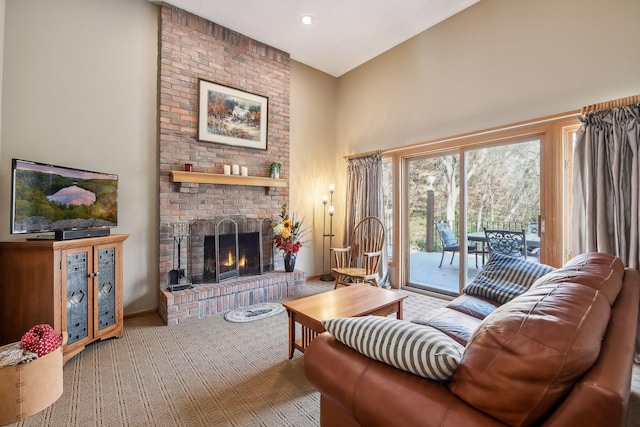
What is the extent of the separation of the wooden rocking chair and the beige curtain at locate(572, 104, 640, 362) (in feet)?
6.50

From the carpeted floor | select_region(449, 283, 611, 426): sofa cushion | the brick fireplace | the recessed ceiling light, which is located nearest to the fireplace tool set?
the brick fireplace

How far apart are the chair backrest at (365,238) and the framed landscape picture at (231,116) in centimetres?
183

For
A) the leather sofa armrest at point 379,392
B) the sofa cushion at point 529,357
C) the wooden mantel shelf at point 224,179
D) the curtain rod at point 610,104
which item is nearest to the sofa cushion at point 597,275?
the sofa cushion at point 529,357

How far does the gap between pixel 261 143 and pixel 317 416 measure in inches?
131

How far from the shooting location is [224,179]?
3.58 m

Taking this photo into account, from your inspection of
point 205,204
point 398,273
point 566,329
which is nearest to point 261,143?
point 205,204

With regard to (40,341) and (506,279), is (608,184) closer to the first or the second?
(506,279)

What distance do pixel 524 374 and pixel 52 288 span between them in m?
2.77

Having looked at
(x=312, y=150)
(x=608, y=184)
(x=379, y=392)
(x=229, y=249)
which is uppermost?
(x=312, y=150)

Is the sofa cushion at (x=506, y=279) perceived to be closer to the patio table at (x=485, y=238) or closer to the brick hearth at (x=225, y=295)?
the patio table at (x=485, y=238)

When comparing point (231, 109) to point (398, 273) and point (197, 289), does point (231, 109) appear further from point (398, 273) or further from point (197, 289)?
point (398, 273)

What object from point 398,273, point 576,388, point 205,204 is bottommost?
point 398,273

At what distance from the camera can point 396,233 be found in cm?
421

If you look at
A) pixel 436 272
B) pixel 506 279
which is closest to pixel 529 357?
pixel 506 279
